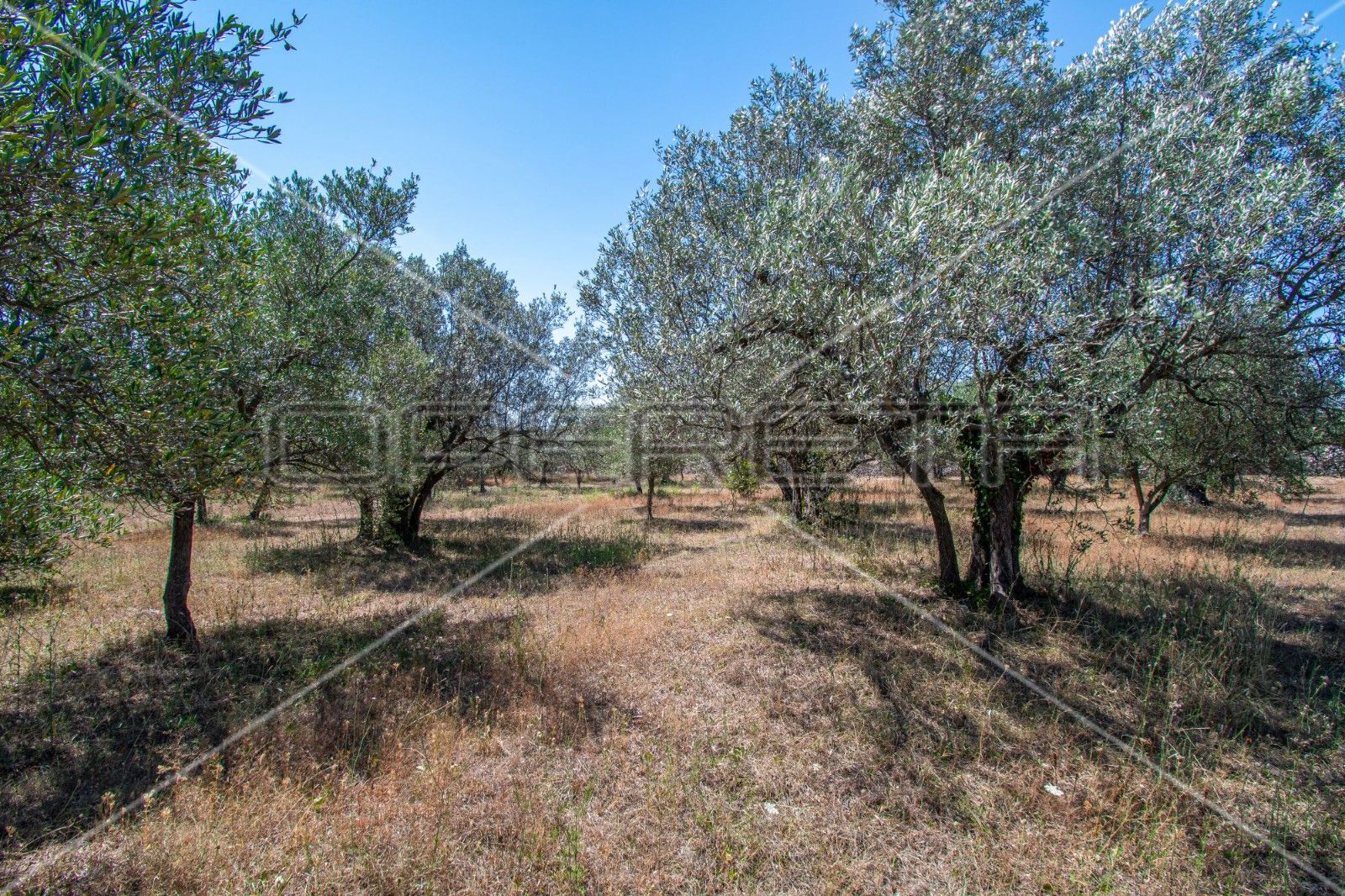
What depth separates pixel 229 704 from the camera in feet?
19.8

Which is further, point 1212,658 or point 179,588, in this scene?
point 179,588

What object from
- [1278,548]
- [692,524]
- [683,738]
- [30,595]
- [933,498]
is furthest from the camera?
[692,524]

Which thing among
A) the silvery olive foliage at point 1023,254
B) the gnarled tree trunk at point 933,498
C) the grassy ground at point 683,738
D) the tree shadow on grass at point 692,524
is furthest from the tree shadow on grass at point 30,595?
the tree shadow on grass at point 692,524

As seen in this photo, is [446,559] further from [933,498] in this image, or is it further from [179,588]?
[933,498]

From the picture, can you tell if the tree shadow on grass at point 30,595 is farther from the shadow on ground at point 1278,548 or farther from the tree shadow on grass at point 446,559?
the shadow on ground at point 1278,548

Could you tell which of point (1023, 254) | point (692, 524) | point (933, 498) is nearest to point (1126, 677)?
point (933, 498)

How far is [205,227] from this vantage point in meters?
4.41

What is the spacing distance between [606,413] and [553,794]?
10.2 m

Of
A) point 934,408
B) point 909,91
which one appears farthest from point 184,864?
point 909,91

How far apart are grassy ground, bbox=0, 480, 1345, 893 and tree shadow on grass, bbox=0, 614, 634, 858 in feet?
0.13

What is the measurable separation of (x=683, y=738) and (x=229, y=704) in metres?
5.15

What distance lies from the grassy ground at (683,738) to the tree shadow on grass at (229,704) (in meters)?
0.04

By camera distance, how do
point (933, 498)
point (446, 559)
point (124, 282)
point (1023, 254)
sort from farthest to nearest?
point (446, 559) → point (933, 498) → point (1023, 254) → point (124, 282)

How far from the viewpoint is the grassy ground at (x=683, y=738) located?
149 inches
